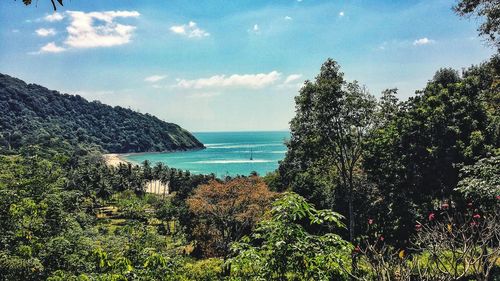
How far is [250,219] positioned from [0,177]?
19.2 meters

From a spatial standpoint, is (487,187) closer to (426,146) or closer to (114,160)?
(426,146)

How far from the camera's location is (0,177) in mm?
8688

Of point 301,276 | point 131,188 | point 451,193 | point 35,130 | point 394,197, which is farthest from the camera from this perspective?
point 35,130

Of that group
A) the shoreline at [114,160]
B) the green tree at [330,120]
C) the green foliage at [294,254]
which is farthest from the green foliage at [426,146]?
the shoreline at [114,160]

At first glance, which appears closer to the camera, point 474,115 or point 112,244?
point 112,244

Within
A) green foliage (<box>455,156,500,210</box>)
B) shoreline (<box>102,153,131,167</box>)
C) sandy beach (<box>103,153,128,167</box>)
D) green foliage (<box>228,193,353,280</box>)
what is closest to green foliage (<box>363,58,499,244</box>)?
green foliage (<box>455,156,500,210</box>)

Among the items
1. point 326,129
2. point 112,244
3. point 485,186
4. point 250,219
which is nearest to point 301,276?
point 112,244

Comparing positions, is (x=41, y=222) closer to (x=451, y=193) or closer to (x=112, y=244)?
(x=112, y=244)

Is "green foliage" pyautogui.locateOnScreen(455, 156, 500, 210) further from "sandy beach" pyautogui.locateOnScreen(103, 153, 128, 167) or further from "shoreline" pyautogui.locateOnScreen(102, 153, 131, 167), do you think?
"sandy beach" pyautogui.locateOnScreen(103, 153, 128, 167)

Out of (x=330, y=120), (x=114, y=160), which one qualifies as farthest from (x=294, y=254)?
(x=114, y=160)

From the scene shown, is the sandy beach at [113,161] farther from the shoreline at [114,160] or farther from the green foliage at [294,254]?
the green foliage at [294,254]

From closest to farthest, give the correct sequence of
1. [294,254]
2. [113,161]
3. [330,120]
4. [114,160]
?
[294,254], [330,120], [113,161], [114,160]

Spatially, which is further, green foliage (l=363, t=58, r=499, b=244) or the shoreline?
the shoreline

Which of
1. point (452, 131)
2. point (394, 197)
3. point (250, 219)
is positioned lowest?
point (250, 219)
